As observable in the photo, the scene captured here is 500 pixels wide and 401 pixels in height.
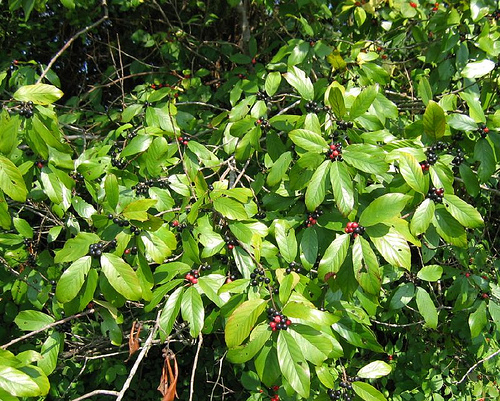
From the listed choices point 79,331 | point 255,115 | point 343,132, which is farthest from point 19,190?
point 79,331

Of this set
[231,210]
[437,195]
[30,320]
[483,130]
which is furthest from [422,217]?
[30,320]

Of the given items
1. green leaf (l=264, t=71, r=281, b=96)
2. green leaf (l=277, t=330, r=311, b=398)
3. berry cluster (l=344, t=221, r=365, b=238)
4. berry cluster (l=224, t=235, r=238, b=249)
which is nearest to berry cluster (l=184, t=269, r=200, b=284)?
berry cluster (l=224, t=235, r=238, b=249)

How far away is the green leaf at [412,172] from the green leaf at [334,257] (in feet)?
0.93

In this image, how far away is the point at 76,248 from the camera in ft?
4.49

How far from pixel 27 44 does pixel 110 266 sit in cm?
301

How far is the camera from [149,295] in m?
1.42

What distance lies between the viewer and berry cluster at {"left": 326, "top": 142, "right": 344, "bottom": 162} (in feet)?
4.77

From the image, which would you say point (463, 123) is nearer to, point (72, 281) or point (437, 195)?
point (437, 195)

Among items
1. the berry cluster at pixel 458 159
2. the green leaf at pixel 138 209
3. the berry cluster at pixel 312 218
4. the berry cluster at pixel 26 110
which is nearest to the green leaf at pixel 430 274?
the berry cluster at pixel 458 159

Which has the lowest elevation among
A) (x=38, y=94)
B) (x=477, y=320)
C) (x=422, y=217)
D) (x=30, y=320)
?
(x=477, y=320)

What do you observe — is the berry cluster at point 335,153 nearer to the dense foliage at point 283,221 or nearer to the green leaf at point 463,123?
the dense foliage at point 283,221

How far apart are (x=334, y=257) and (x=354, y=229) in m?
0.12

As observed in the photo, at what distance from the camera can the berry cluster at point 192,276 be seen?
151 centimetres

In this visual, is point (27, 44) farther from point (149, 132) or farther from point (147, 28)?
point (149, 132)
